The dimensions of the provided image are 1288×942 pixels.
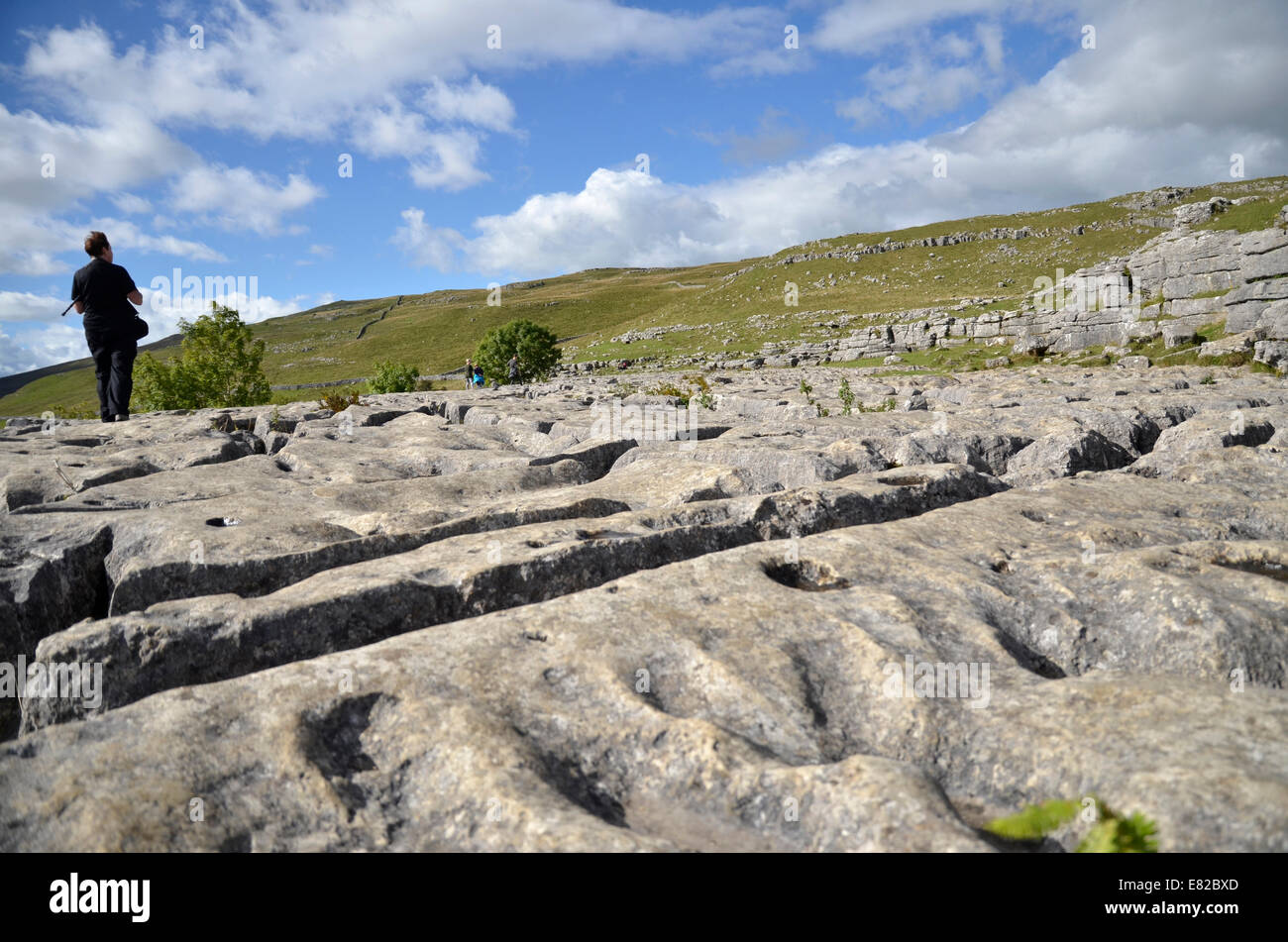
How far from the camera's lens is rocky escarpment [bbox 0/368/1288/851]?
442cm

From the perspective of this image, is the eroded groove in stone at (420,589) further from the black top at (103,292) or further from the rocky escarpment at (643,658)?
the black top at (103,292)

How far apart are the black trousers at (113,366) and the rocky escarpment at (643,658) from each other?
6587mm

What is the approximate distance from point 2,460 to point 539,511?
38.2 ft

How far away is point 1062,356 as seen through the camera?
43.9m

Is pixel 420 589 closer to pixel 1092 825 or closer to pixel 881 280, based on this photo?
pixel 1092 825

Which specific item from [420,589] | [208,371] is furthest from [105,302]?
[208,371]

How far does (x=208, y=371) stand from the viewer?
2040 inches

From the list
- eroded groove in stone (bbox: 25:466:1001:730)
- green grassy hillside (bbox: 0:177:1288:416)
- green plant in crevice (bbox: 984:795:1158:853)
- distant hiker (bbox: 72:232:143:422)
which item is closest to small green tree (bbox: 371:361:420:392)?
distant hiker (bbox: 72:232:143:422)

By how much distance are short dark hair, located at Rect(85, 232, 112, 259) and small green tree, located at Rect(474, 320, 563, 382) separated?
64.9m

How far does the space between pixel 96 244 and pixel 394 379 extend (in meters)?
33.3

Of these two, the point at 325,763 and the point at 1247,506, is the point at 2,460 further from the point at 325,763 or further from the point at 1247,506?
the point at 1247,506

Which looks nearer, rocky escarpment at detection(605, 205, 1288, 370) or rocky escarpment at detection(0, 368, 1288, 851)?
rocky escarpment at detection(0, 368, 1288, 851)

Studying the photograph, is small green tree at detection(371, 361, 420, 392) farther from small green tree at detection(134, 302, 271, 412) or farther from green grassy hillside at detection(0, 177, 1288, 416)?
green grassy hillside at detection(0, 177, 1288, 416)
